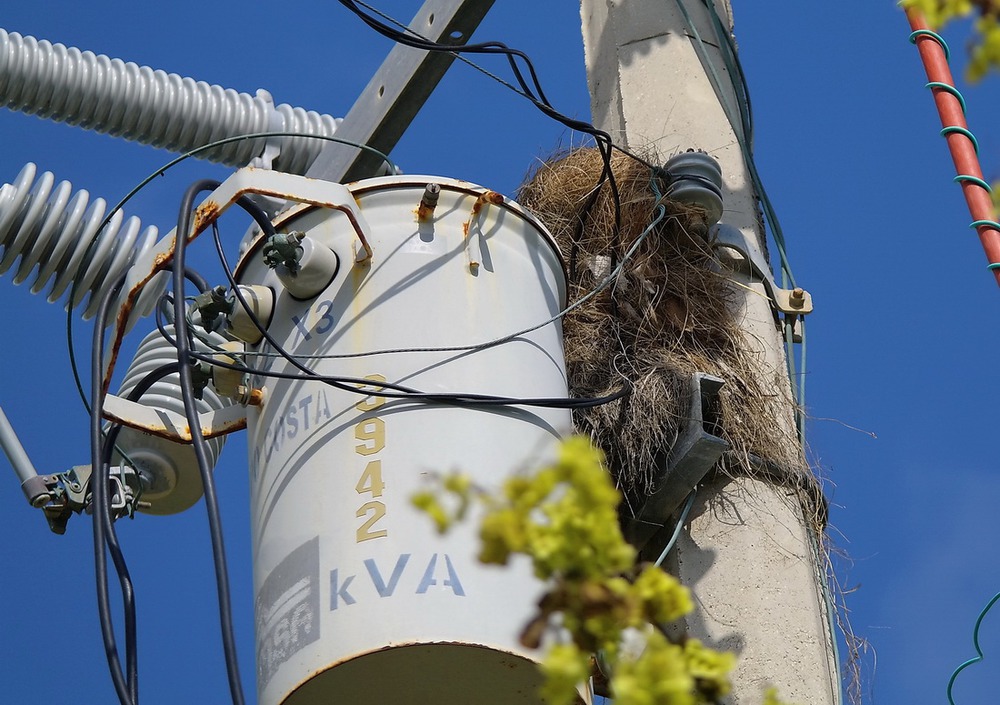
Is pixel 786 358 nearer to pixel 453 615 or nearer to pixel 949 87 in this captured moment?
pixel 949 87

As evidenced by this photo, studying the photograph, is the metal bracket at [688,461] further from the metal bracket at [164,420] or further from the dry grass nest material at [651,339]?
the metal bracket at [164,420]

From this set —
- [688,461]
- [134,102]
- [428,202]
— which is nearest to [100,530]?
[428,202]

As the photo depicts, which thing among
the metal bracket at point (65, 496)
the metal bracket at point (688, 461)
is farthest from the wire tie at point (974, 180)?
the metal bracket at point (65, 496)

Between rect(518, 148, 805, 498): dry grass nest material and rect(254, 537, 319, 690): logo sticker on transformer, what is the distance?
130cm

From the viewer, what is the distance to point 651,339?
501cm

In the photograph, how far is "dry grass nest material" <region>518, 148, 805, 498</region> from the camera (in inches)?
181

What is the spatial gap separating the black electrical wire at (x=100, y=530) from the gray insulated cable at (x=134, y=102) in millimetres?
2007

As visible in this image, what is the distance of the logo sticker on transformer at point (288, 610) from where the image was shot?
3.35 m

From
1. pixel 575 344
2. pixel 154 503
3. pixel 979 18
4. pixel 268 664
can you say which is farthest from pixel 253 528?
pixel 979 18

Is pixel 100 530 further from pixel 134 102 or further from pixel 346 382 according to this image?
pixel 134 102

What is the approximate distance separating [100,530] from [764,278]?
8.45 feet

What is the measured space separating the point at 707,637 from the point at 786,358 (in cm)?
119

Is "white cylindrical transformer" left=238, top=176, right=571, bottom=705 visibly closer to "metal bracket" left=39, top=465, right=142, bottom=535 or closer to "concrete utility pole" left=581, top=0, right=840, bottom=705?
"metal bracket" left=39, top=465, right=142, bottom=535

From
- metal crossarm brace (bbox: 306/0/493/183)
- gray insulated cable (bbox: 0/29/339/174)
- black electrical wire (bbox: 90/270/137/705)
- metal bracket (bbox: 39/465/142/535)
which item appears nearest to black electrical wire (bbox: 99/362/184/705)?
black electrical wire (bbox: 90/270/137/705)
